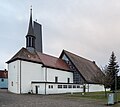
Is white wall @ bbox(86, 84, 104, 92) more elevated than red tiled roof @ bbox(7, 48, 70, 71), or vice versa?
red tiled roof @ bbox(7, 48, 70, 71)

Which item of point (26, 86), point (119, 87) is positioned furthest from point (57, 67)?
point (119, 87)

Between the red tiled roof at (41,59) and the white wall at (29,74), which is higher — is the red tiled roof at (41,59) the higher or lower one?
the higher one

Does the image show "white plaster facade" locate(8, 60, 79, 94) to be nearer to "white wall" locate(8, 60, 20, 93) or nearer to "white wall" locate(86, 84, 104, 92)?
"white wall" locate(8, 60, 20, 93)

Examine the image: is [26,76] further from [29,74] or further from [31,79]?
[31,79]

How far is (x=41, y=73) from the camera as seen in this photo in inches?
2045

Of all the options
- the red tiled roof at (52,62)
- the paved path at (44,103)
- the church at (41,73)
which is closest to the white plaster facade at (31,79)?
the church at (41,73)

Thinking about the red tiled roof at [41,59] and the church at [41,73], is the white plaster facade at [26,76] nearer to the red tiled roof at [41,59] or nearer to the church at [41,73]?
the church at [41,73]

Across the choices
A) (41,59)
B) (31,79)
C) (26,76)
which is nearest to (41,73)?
(31,79)

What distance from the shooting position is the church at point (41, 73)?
47.5m

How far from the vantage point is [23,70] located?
→ 47688 millimetres

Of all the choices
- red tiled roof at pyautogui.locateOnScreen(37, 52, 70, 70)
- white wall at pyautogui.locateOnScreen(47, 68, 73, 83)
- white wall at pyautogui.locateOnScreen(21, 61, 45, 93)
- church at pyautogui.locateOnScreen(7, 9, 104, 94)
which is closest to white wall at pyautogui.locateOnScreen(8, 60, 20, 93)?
church at pyautogui.locateOnScreen(7, 9, 104, 94)

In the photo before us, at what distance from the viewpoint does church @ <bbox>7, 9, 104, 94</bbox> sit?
47.5 m

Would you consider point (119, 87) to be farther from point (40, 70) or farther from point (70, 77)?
point (40, 70)

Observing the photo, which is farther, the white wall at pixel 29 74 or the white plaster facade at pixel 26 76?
the white wall at pixel 29 74
